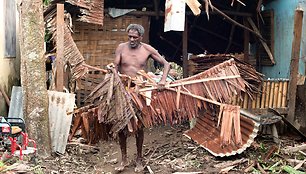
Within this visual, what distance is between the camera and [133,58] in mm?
6035

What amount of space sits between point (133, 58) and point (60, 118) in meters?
1.47

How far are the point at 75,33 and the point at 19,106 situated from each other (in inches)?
86.0

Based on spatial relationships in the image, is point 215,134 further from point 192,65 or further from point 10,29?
point 10,29

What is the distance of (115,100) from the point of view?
5156 millimetres

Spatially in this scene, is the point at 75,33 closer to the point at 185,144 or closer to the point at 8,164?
the point at 185,144

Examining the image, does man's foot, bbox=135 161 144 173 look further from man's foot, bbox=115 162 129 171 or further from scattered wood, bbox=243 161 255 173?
scattered wood, bbox=243 161 255 173

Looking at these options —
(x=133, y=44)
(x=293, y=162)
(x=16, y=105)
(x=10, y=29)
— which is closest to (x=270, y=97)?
→ (x=293, y=162)

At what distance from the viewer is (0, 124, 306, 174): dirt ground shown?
5633 millimetres

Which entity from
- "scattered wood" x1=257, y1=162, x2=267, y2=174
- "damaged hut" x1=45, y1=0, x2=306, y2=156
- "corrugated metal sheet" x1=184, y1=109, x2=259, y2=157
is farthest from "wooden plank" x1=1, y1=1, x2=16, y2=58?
"scattered wood" x1=257, y1=162, x2=267, y2=174

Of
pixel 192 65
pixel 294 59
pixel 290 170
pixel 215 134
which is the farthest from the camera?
pixel 192 65

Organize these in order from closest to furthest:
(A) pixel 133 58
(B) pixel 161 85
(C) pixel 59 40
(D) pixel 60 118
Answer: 1. (B) pixel 161 85
2. (A) pixel 133 58
3. (D) pixel 60 118
4. (C) pixel 59 40

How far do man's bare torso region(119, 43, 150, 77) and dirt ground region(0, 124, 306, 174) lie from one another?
1.47 metres

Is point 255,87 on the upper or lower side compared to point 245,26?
lower

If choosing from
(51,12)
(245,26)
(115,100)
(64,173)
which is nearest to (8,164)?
(64,173)
